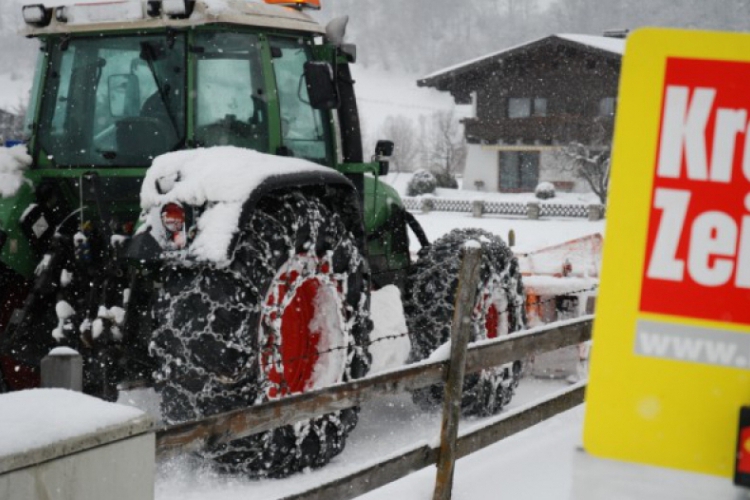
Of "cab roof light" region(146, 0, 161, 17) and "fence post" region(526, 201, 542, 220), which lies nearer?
"cab roof light" region(146, 0, 161, 17)

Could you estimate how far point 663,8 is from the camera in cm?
4656

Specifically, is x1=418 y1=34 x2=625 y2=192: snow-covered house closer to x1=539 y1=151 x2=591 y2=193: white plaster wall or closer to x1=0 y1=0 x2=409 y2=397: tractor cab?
x1=539 y1=151 x2=591 y2=193: white plaster wall

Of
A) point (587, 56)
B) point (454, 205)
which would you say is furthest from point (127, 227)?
point (587, 56)

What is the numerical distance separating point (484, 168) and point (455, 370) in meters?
38.3

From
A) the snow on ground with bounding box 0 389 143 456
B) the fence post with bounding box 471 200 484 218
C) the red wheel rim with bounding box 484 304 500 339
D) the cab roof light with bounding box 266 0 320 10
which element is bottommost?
the fence post with bounding box 471 200 484 218

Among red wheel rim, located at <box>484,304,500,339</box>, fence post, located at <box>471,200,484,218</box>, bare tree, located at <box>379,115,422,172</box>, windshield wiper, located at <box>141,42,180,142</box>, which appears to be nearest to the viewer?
windshield wiper, located at <box>141,42,180,142</box>

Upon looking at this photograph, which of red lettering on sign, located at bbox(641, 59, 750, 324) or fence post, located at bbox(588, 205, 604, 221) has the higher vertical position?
Answer: red lettering on sign, located at bbox(641, 59, 750, 324)

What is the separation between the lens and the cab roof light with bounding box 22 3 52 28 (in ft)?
17.7

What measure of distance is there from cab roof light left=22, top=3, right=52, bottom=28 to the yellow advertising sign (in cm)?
446

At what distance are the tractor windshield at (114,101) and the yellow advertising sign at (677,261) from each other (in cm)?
381

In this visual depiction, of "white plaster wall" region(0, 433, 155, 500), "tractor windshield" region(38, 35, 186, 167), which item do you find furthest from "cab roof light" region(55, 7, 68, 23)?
"white plaster wall" region(0, 433, 155, 500)

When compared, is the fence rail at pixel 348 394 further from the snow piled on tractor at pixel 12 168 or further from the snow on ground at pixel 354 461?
the snow piled on tractor at pixel 12 168

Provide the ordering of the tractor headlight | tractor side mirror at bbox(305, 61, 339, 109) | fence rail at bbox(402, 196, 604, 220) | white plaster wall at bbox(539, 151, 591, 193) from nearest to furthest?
1. the tractor headlight
2. tractor side mirror at bbox(305, 61, 339, 109)
3. fence rail at bbox(402, 196, 604, 220)
4. white plaster wall at bbox(539, 151, 591, 193)

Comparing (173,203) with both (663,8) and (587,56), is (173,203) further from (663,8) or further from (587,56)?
(663,8)
